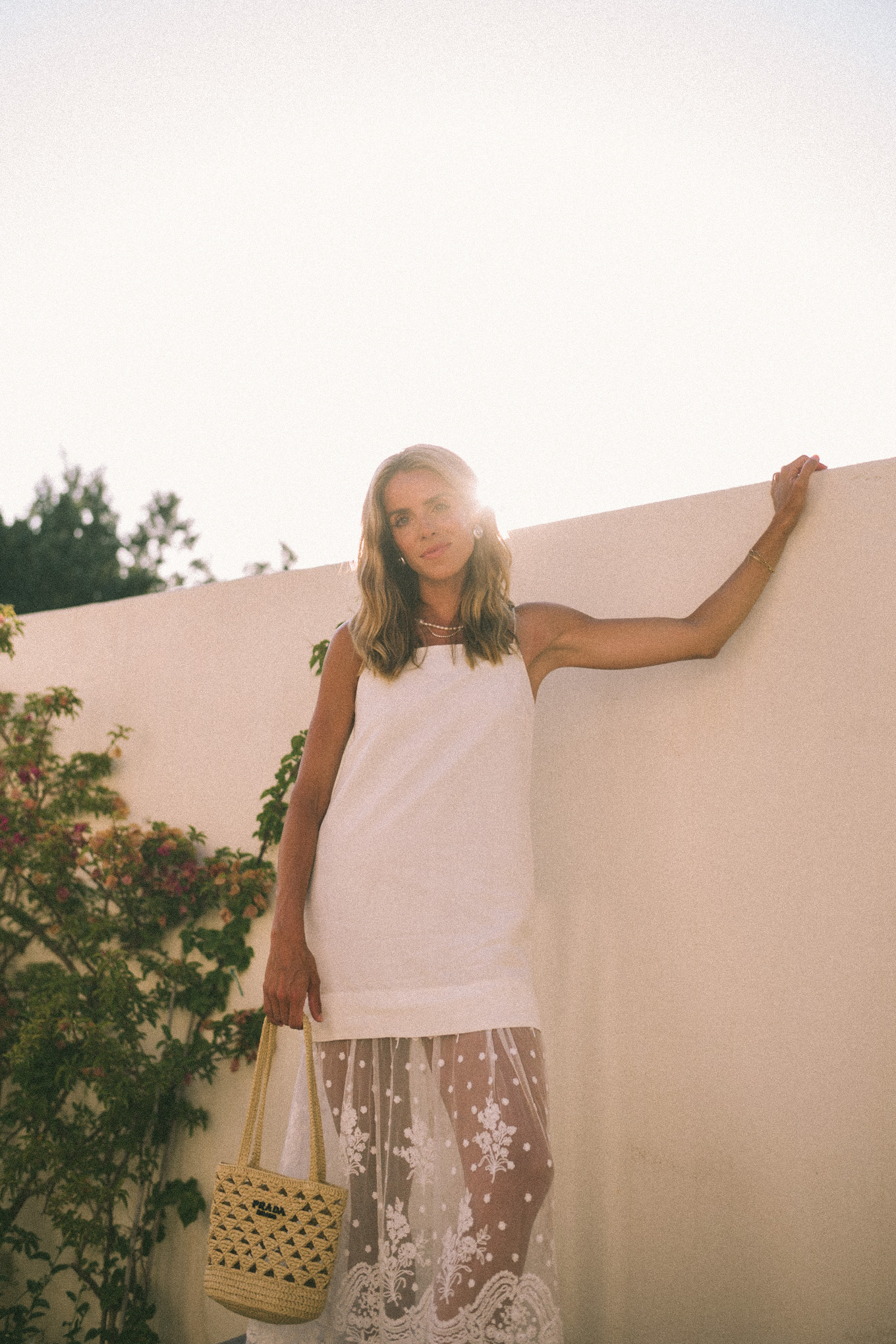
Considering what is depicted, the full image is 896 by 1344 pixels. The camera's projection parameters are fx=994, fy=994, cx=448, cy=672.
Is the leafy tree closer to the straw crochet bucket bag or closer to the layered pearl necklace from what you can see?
the layered pearl necklace

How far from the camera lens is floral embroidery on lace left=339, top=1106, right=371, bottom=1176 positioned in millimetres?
1795

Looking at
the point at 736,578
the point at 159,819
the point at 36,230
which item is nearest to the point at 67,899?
the point at 159,819

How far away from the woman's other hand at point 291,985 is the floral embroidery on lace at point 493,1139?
375 millimetres

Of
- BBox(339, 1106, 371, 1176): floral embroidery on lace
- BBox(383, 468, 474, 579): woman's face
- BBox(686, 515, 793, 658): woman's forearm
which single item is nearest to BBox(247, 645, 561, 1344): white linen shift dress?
BBox(339, 1106, 371, 1176): floral embroidery on lace

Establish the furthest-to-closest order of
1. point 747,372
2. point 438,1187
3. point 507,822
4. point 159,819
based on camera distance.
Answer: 1. point 159,819
2. point 747,372
3. point 507,822
4. point 438,1187

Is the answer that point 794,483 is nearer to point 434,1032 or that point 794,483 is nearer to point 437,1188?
point 434,1032

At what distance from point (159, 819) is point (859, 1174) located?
2.24m

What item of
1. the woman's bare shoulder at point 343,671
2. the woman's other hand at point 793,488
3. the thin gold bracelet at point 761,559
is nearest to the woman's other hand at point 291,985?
the woman's bare shoulder at point 343,671

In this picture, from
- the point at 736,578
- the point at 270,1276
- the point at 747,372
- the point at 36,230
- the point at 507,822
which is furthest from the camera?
the point at 36,230

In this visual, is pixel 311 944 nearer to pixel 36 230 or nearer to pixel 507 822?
pixel 507 822

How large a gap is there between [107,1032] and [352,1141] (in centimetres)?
145

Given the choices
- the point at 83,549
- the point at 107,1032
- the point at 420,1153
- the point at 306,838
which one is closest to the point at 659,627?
the point at 306,838

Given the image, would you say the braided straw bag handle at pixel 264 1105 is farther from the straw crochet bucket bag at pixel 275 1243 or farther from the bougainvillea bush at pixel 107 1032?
the bougainvillea bush at pixel 107 1032

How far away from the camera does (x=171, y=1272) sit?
282 cm
